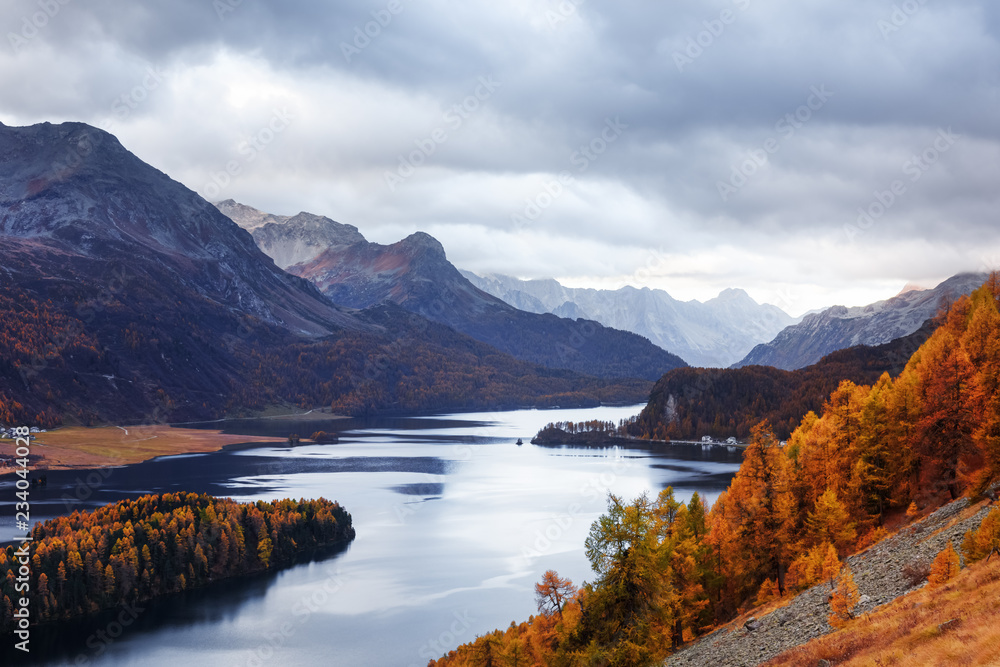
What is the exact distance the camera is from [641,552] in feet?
177

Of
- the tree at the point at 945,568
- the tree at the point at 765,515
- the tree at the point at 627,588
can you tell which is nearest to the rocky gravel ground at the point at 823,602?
the tree at the point at 945,568

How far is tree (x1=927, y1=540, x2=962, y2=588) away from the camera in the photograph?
138 ft

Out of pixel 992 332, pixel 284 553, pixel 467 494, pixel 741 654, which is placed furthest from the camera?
pixel 467 494

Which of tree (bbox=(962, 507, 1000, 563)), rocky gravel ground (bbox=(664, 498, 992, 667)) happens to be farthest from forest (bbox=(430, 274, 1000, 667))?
tree (bbox=(962, 507, 1000, 563))

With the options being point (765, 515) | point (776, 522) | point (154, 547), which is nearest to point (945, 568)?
point (776, 522)

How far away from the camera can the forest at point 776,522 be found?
54.2m

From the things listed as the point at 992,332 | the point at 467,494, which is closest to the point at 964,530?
the point at 992,332

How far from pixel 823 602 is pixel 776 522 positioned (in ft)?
46.6

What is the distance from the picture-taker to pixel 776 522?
63.2m

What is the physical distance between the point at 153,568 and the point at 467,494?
3302 inches

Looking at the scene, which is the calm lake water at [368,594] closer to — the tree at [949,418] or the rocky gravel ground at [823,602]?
the rocky gravel ground at [823,602]

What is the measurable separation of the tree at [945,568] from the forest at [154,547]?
95879 millimetres

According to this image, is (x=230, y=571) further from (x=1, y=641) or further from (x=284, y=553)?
(x=1, y=641)

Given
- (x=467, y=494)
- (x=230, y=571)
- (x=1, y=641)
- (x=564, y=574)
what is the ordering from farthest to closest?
(x=467, y=494) → (x=230, y=571) → (x=564, y=574) → (x=1, y=641)
